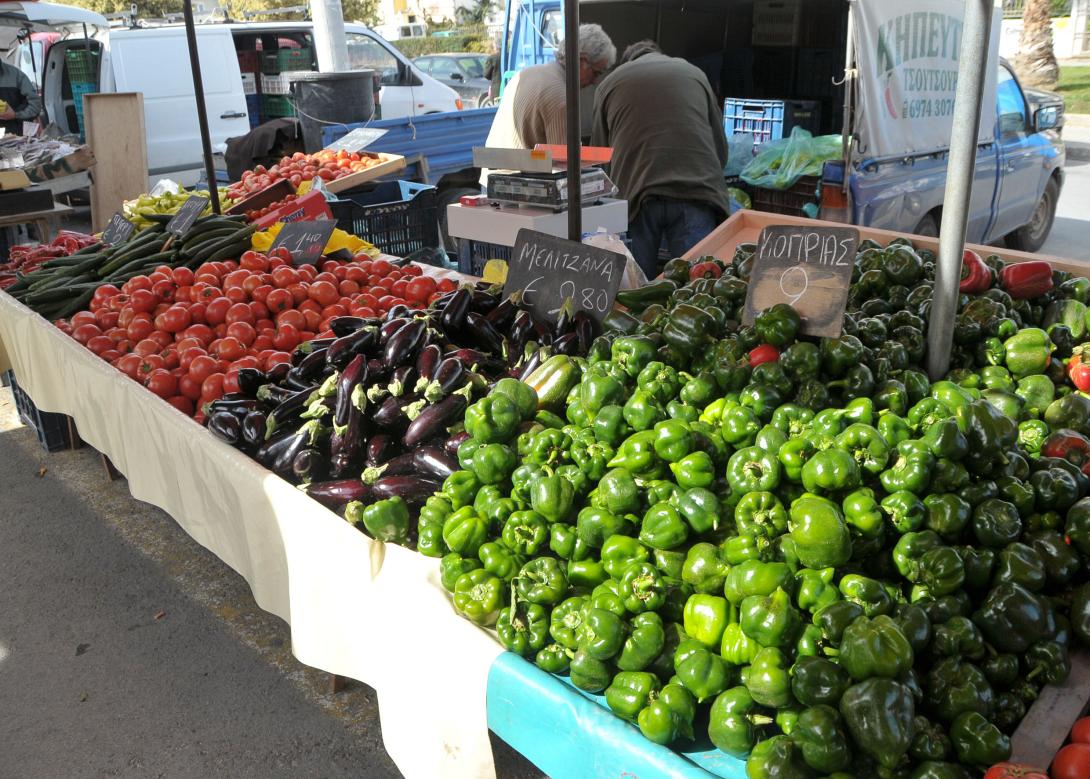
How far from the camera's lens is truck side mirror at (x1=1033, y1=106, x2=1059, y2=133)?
7684 millimetres

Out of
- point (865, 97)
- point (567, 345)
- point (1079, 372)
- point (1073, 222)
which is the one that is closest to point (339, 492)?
point (567, 345)

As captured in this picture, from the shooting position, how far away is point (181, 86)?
10.8m

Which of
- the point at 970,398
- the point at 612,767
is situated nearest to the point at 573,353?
the point at 970,398

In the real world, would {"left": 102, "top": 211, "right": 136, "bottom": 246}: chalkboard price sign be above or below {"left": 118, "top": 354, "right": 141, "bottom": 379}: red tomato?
above

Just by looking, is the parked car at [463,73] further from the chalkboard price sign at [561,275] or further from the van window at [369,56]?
the chalkboard price sign at [561,275]

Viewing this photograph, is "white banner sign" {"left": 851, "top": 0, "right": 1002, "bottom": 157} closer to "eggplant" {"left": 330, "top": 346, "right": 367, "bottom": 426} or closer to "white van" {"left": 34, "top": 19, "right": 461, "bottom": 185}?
"eggplant" {"left": 330, "top": 346, "right": 367, "bottom": 426}

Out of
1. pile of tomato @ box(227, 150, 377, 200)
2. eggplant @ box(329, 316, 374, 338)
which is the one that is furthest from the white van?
eggplant @ box(329, 316, 374, 338)

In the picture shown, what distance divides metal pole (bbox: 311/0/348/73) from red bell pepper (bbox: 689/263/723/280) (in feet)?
28.9

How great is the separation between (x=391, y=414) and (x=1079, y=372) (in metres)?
1.74

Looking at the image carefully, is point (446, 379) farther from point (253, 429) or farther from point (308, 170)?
point (308, 170)

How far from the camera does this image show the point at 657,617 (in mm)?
1619

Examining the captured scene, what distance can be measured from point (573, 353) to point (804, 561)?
1183 millimetres

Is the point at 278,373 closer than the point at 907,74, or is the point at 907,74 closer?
the point at 278,373

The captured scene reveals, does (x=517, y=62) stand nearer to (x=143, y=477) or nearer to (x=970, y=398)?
(x=143, y=477)
